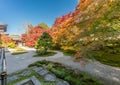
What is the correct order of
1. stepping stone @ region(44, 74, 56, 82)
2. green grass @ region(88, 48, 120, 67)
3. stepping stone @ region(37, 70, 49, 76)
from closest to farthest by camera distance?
stepping stone @ region(44, 74, 56, 82) → stepping stone @ region(37, 70, 49, 76) → green grass @ region(88, 48, 120, 67)

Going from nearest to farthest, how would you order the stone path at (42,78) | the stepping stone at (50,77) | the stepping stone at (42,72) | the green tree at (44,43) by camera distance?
the stone path at (42,78), the stepping stone at (50,77), the stepping stone at (42,72), the green tree at (44,43)

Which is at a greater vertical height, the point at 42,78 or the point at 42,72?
the point at 42,72

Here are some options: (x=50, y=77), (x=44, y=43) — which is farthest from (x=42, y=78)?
(x=44, y=43)

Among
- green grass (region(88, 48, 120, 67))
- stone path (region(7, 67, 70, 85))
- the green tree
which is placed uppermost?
the green tree

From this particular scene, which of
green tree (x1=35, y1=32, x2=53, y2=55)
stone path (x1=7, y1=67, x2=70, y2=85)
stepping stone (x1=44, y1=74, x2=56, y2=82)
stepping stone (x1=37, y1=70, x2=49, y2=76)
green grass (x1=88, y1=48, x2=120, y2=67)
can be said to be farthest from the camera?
green tree (x1=35, y1=32, x2=53, y2=55)

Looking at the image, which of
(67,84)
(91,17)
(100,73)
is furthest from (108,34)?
(100,73)

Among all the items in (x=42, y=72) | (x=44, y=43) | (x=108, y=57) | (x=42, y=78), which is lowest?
(x=42, y=78)

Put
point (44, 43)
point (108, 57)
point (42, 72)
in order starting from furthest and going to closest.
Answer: point (44, 43)
point (108, 57)
point (42, 72)

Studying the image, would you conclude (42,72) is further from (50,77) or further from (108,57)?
(108,57)

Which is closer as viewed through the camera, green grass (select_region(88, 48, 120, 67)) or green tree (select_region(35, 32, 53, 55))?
green grass (select_region(88, 48, 120, 67))

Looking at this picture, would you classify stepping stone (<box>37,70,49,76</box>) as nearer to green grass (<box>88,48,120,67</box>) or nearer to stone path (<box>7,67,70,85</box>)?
stone path (<box>7,67,70,85</box>)

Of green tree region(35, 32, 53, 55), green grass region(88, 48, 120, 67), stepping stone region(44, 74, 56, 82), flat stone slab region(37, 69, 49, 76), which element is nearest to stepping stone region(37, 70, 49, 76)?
flat stone slab region(37, 69, 49, 76)

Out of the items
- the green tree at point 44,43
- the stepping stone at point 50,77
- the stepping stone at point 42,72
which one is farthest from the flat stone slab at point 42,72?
the green tree at point 44,43

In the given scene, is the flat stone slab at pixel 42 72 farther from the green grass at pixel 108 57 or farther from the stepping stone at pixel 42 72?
the green grass at pixel 108 57
